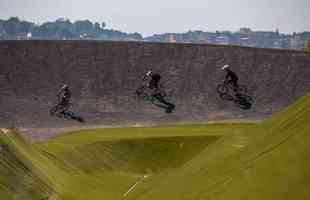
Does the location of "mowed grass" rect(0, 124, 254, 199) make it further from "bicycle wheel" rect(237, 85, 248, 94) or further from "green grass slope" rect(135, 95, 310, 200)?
"bicycle wheel" rect(237, 85, 248, 94)

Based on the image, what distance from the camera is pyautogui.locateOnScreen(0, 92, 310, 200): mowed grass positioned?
114 feet

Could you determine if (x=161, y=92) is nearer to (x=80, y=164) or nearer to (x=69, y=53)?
(x=69, y=53)

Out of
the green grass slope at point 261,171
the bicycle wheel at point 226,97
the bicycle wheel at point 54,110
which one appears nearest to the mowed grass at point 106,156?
the green grass slope at point 261,171

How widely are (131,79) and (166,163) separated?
126ft

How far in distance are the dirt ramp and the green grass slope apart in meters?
41.9

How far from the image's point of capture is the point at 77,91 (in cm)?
10125

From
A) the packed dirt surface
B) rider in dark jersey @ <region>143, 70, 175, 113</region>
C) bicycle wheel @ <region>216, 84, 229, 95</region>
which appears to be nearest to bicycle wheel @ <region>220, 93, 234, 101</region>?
bicycle wheel @ <region>216, 84, 229, 95</region>

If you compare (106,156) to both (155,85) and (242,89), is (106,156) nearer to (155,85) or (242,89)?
(155,85)

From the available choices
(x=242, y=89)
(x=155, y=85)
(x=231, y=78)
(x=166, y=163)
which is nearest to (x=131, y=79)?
(x=155, y=85)

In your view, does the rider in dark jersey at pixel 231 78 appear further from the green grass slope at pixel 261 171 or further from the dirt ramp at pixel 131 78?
the green grass slope at pixel 261 171

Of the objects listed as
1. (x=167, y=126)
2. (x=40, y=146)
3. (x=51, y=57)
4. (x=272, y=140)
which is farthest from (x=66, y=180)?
(x=51, y=57)

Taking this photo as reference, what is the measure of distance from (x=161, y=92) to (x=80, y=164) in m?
39.6

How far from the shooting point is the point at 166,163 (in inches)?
2645

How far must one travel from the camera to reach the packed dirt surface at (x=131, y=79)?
93125 millimetres
